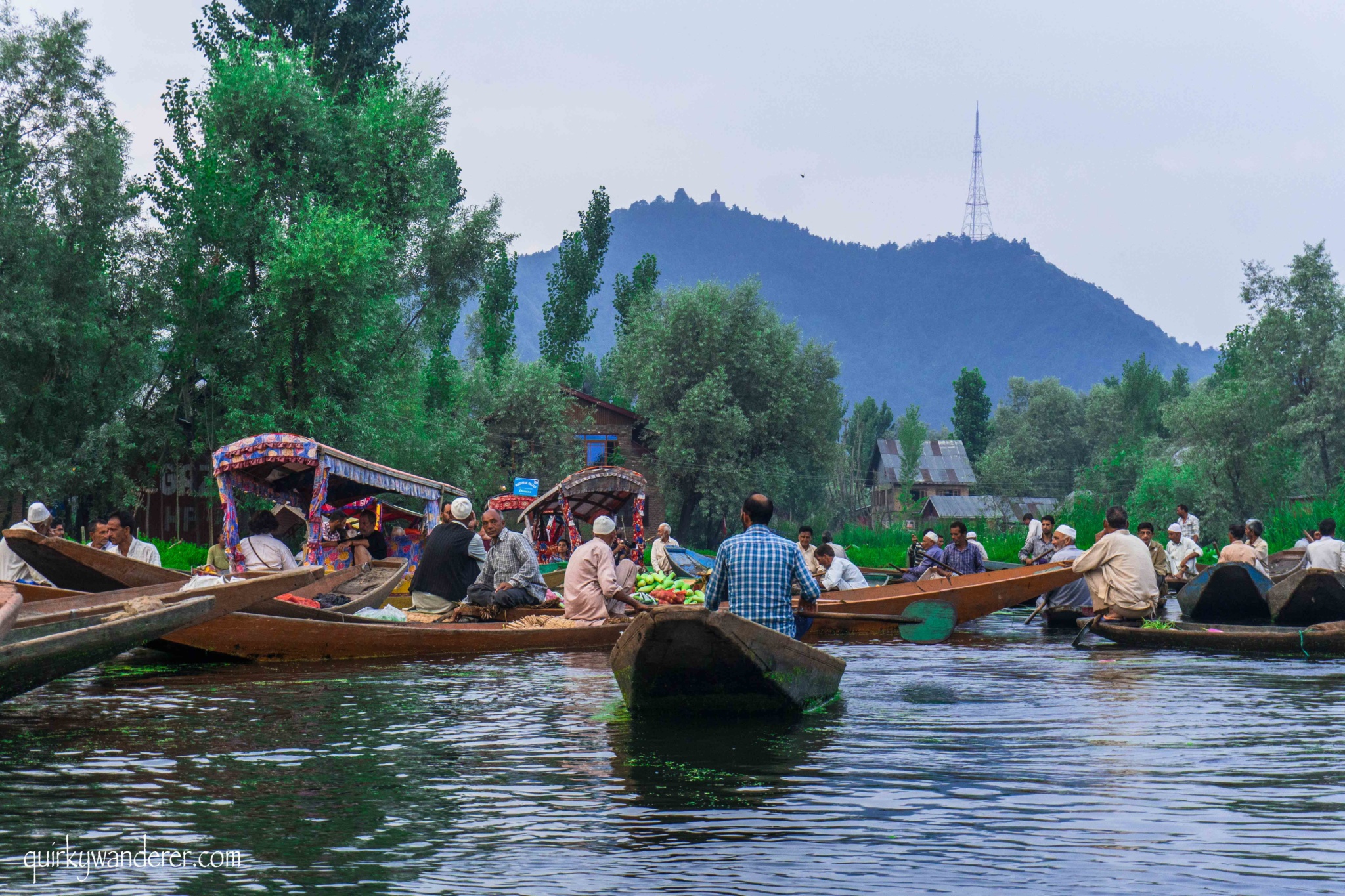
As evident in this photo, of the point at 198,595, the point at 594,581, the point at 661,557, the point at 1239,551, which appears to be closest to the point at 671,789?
the point at 198,595

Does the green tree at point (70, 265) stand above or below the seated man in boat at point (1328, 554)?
above

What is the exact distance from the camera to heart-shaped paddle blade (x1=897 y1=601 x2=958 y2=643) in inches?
615

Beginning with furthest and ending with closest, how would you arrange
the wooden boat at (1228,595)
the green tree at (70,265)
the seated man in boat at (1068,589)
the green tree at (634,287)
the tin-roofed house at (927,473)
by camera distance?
1. the tin-roofed house at (927,473)
2. the green tree at (634,287)
3. the green tree at (70,265)
4. the seated man in boat at (1068,589)
5. the wooden boat at (1228,595)

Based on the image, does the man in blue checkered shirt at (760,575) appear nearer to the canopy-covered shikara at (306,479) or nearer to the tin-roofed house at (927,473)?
the canopy-covered shikara at (306,479)

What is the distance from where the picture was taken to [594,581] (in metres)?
14.3

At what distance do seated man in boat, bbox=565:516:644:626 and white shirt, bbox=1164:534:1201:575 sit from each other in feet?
46.3

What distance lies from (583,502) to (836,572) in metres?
14.0

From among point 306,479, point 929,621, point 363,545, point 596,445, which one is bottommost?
point 929,621

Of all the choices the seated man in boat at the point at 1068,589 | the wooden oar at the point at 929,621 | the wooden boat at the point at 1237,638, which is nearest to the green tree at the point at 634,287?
the seated man in boat at the point at 1068,589

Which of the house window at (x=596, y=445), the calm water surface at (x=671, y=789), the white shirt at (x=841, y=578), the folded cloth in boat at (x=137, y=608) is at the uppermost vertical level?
the house window at (x=596, y=445)

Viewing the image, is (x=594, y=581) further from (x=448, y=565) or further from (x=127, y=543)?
(x=127, y=543)

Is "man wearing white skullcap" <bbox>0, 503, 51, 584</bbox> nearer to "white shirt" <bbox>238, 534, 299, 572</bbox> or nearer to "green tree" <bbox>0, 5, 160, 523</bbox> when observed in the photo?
"white shirt" <bbox>238, 534, 299, 572</bbox>

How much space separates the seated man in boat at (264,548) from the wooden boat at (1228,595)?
1171cm

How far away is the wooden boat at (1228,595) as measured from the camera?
17.0 meters
